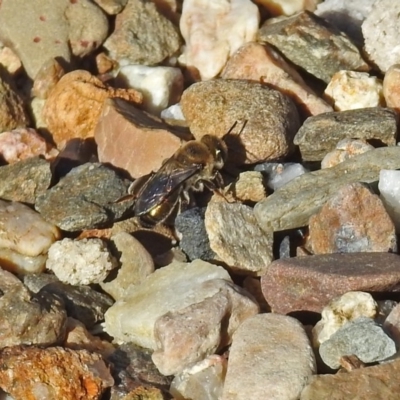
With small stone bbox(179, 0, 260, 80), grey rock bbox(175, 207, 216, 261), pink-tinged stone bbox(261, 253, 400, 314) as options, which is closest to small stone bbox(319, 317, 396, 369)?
pink-tinged stone bbox(261, 253, 400, 314)

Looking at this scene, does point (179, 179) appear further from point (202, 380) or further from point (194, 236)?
point (202, 380)

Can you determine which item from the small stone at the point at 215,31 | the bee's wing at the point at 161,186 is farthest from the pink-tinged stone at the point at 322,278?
the small stone at the point at 215,31

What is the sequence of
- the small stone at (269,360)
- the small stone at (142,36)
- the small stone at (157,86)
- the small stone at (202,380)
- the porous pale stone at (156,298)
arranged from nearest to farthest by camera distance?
the small stone at (269,360), the small stone at (202,380), the porous pale stone at (156,298), the small stone at (157,86), the small stone at (142,36)

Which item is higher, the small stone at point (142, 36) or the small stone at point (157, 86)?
the small stone at point (142, 36)

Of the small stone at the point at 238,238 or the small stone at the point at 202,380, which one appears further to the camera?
the small stone at the point at 238,238

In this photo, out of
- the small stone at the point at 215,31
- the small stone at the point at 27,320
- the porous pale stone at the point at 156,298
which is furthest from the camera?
the small stone at the point at 215,31

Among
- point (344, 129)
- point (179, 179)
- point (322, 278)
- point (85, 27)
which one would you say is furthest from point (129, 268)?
point (85, 27)

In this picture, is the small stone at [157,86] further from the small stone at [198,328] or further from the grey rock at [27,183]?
the small stone at [198,328]
